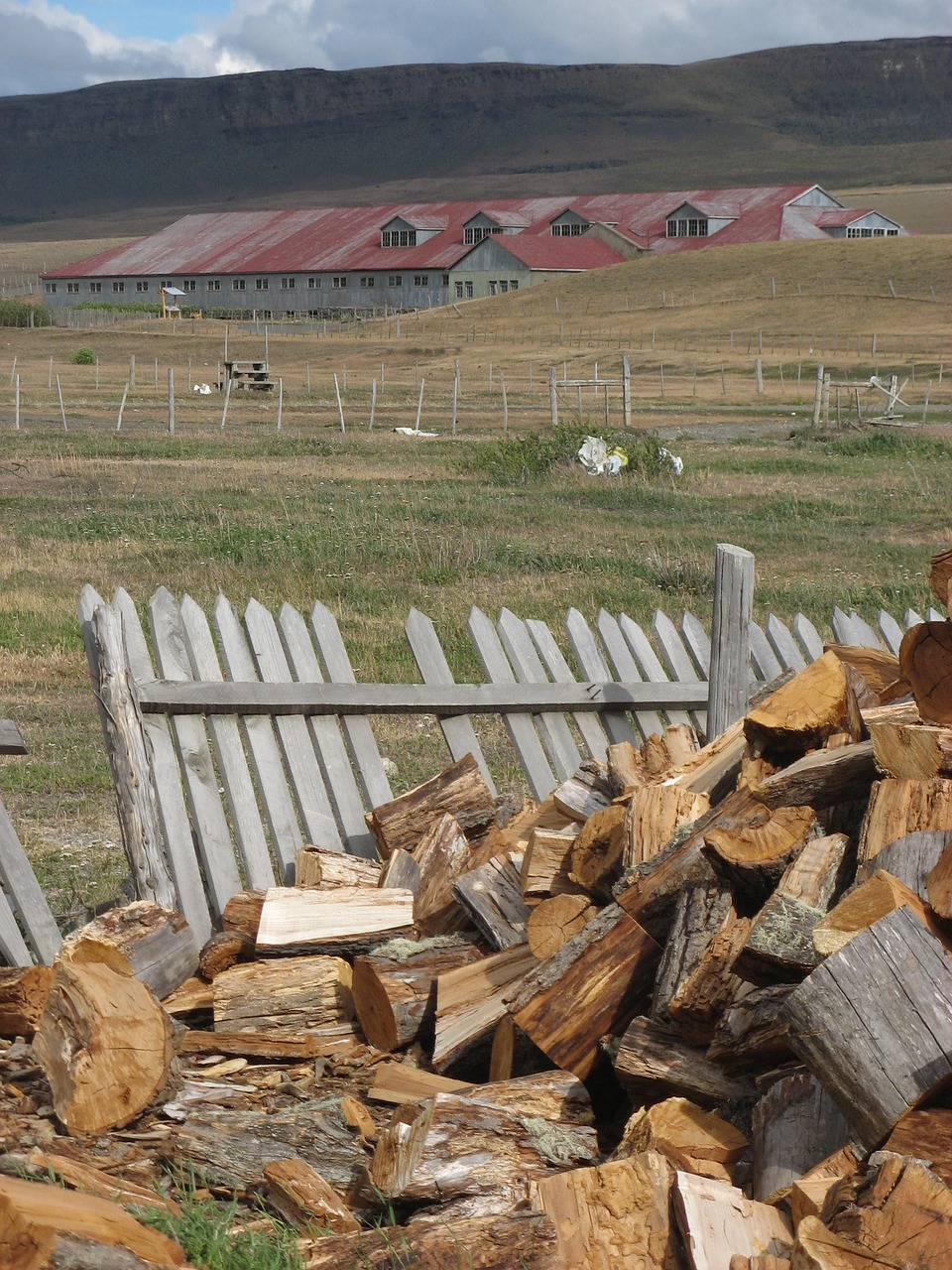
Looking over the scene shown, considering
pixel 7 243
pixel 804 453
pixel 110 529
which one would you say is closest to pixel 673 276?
pixel 804 453

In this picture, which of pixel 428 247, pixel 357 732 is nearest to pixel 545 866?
pixel 357 732

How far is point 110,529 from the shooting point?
44.0ft

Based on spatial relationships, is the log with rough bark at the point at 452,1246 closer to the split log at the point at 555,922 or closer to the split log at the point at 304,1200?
the split log at the point at 304,1200

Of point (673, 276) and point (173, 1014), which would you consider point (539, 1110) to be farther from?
point (673, 276)

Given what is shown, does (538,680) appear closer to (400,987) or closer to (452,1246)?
(400,987)

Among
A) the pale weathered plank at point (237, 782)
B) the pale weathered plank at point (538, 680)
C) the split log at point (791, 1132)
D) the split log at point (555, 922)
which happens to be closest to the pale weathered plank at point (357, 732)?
the pale weathered plank at point (237, 782)

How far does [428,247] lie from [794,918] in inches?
3252

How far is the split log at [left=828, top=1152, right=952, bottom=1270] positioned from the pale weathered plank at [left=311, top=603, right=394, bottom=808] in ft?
9.01

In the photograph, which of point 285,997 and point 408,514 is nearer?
point 285,997

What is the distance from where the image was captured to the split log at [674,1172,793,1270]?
2471 mm

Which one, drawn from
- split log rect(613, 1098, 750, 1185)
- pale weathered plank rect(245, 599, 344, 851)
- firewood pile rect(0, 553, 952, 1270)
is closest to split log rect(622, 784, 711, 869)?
firewood pile rect(0, 553, 952, 1270)

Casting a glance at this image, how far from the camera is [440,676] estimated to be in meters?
5.05

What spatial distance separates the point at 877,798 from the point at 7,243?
207 m

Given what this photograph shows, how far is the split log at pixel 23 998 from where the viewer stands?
3.84 meters
